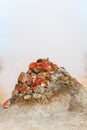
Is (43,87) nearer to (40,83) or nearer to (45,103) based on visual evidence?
(40,83)

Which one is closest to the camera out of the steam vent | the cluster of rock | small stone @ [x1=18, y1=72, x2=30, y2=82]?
the steam vent

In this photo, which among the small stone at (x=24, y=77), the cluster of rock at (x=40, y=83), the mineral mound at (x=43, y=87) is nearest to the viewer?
the mineral mound at (x=43, y=87)

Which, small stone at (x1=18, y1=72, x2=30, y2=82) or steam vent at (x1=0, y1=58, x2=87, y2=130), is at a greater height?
small stone at (x1=18, y1=72, x2=30, y2=82)

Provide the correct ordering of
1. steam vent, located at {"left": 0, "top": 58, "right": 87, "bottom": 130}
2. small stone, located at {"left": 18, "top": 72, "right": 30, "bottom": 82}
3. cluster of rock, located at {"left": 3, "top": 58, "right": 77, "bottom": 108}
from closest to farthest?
steam vent, located at {"left": 0, "top": 58, "right": 87, "bottom": 130} < cluster of rock, located at {"left": 3, "top": 58, "right": 77, "bottom": 108} < small stone, located at {"left": 18, "top": 72, "right": 30, "bottom": 82}

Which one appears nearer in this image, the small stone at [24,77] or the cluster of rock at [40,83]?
the cluster of rock at [40,83]

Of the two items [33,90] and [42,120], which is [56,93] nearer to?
[33,90]

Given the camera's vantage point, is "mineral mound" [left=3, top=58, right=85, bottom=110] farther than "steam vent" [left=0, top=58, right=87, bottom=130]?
Yes

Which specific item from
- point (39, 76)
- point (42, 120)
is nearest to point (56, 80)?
point (39, 76)
